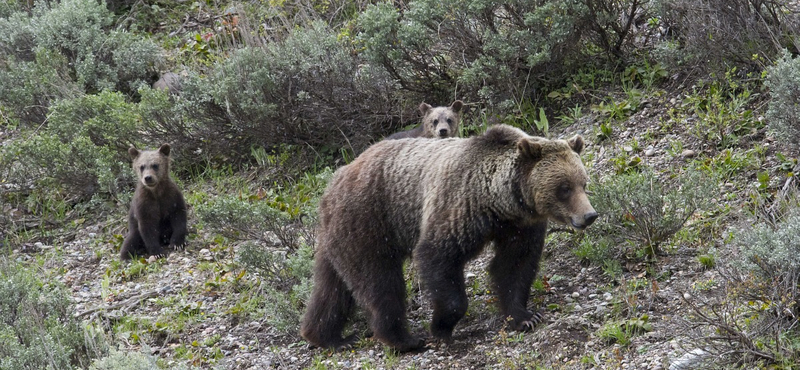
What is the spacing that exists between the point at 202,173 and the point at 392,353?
4.92 metres

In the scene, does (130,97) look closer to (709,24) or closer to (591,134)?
(591,134)

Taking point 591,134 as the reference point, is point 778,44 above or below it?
above

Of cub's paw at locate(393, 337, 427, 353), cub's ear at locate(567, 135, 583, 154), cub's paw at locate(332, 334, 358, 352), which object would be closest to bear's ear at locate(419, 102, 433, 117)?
cub's paw at locate(332, 334, 358, 352)

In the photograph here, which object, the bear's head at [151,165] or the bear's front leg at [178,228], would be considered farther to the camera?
the bear's head at [151,165]

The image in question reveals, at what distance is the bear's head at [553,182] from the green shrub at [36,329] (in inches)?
125

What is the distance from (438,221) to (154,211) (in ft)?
14.8

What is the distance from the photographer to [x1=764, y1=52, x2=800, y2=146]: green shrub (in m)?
6.44

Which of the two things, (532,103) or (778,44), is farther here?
(532,103)

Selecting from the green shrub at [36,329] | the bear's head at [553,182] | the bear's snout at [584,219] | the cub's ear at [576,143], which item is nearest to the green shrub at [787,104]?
the cub's ear at [576,143]

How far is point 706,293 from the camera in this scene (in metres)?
5.52

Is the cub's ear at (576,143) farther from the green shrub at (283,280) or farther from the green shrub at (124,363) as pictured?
the green shrub at (124,363)

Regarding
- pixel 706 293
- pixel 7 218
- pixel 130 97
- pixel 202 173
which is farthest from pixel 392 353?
pixel 130 97

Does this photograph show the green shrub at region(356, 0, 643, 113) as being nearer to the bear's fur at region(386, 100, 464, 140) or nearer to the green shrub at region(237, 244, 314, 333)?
the bear's fur at region(386, 100, 464, 140)

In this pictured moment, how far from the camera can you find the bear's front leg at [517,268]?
19.1ft
